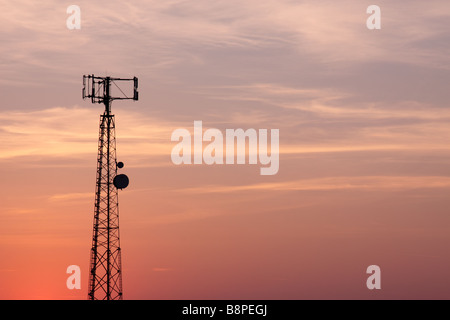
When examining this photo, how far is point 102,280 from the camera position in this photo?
123938 mm
